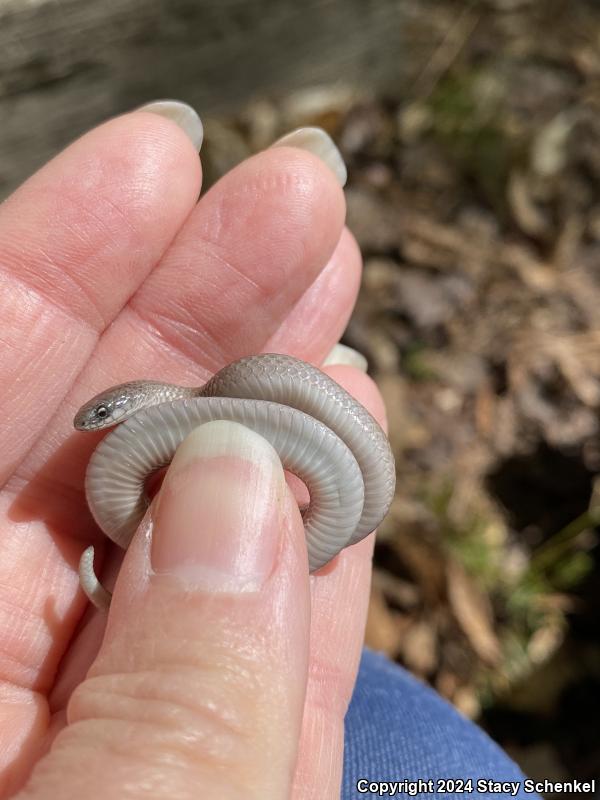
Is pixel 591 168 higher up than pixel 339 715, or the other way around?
pixel 339 715

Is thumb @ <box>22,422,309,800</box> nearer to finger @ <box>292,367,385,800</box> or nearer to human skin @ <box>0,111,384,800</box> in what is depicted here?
human skin @ <box>0,111,384,800</box>

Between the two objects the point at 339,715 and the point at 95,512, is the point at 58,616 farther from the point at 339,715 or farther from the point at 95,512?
the point at 339,715

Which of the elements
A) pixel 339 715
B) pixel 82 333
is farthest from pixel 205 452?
pixel 339 715

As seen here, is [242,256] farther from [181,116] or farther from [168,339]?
[181,116]

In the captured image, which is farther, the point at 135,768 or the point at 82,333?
the point at 82,333

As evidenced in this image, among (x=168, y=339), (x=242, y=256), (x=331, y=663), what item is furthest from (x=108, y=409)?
(x=331, y=663)

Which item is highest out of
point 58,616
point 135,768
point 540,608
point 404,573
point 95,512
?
point 135,768

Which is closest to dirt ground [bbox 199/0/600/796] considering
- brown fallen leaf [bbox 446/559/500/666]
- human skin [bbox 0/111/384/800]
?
brown fallen leaf [bbox 446/559/500/666]
